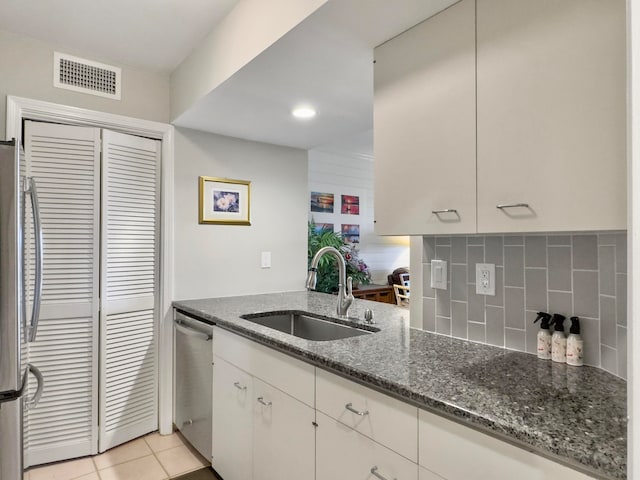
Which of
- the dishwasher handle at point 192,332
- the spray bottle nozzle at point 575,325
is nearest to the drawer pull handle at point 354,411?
the spray bottle nozzle at point 575,325

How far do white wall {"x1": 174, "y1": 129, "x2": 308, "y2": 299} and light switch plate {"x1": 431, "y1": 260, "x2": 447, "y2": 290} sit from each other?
1.64 meters

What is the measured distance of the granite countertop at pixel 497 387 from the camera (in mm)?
832

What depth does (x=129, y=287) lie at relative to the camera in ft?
8.36

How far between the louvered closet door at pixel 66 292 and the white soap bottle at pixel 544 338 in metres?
2.36

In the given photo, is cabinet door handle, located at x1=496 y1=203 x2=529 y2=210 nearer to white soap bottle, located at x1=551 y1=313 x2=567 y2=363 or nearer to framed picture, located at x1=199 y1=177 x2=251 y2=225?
white soap bottle, located at x1=551 y1=313 x2=567 y2=363

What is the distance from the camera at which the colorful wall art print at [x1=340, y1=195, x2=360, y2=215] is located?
4.85 metres

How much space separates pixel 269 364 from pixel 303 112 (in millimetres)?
1488

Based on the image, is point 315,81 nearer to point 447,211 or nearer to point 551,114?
point 447,211

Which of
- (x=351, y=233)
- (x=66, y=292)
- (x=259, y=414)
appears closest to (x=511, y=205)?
(x=259, y=414)

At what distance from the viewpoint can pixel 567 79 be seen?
3.40 feet

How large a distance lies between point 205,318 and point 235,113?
1.25 m

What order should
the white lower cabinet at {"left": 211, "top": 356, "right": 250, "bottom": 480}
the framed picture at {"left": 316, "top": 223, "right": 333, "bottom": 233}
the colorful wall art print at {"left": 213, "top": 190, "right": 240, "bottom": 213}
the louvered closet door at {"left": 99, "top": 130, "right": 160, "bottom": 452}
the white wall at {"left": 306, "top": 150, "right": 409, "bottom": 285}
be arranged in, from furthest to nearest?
the white wall at {"left": 306, "top": 150, "right": 409, "bottom": 285} → the framed picture at {"left": 316, "top": 223, "right": 333, "bottom": 233} → the colorful wall art print at {"left": 213, "top": 190, "right": 240, "bottom": 213} → the louvered closet door at {"left": 99, "top": 130, "right": 160, "bottom": 452} → the white lower cabinet at {"left": 211, "top": 356, "right": 250, "bottom": 480}

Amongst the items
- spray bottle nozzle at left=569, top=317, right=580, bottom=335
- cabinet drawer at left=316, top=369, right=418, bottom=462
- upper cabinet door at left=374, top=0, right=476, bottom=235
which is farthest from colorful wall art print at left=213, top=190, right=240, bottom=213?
spray bottle nozzle at left=569, top=317, right=580, bottom=335

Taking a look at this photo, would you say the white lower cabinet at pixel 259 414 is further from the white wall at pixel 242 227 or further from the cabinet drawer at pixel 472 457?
the white wall at pixel 242 227
